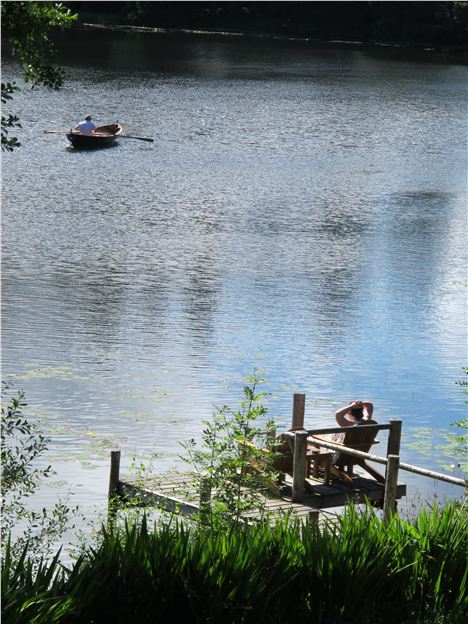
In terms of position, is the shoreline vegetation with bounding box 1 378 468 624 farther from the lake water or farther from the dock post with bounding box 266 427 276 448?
the lake water

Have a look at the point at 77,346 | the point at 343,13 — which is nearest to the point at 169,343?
the point at 77,346

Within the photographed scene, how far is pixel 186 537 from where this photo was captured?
8.69 m

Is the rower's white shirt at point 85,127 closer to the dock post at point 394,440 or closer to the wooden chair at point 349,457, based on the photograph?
the wooden chair at point 349,457

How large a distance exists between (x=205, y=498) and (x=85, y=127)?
3488cm

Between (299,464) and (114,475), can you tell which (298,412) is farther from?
(114,475)

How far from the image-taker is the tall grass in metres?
8.24

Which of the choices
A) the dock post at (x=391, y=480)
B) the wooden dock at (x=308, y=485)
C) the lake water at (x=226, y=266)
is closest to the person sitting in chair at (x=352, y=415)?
the wooden dock at (x=308, y=485)

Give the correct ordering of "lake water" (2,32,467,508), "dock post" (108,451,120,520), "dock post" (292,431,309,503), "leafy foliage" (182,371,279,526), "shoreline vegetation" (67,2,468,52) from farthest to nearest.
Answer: "shoreline vegetation" (67,2,468,52), "lake water" (2,32,467,508), "dock post" (108,451,120,520), "dock post" (292,431,309,503), "leafy foliage" (182,371,279,526)

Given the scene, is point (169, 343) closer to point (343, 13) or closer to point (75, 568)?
Result: point (75, 568)

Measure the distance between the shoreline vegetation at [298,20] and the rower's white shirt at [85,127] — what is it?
1748 inches

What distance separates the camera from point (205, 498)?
11695mm

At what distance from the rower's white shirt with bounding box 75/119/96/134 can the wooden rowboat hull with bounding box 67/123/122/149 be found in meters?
0.20

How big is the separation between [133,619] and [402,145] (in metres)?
41.3

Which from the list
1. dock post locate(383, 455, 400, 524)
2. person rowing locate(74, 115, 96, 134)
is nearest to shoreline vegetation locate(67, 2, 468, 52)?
person rowing locate(74, 115, 96, 134)
